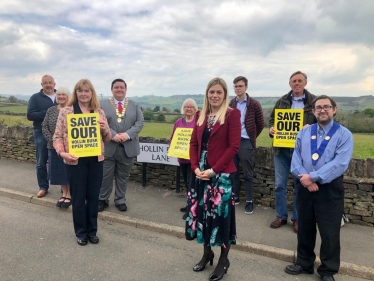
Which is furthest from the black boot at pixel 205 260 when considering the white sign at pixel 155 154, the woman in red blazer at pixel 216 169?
the white sign at pixel 155 154

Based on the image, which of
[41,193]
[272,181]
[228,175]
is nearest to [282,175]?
[272,181]

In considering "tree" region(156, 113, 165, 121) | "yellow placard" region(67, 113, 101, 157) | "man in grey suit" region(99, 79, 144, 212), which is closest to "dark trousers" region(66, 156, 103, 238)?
"yellow placard" region(67, 113, 101, 157)

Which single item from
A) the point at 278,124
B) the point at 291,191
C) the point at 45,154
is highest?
the point at 278,124

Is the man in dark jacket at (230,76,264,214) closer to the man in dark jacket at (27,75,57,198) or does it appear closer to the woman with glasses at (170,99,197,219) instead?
the woman with glasses at (170,99,197,219)

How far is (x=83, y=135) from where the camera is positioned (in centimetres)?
459

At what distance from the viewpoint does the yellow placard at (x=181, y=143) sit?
577 cm

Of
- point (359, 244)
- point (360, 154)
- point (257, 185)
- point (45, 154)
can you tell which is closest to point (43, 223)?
point (45, 154)

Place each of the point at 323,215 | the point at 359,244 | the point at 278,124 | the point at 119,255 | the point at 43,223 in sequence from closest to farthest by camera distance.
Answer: the point at 323,215 → the point at 119,255 → the point at 359,244 → the point at 278,124 → the point at 43,223

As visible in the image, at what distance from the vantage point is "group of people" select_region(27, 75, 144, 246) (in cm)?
467

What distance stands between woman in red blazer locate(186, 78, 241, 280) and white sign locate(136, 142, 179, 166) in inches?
125

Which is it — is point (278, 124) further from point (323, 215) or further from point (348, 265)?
point (348, 265)

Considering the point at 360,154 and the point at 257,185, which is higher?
the point at 360,154

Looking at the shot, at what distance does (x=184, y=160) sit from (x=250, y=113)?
1455mm

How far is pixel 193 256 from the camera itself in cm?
447
